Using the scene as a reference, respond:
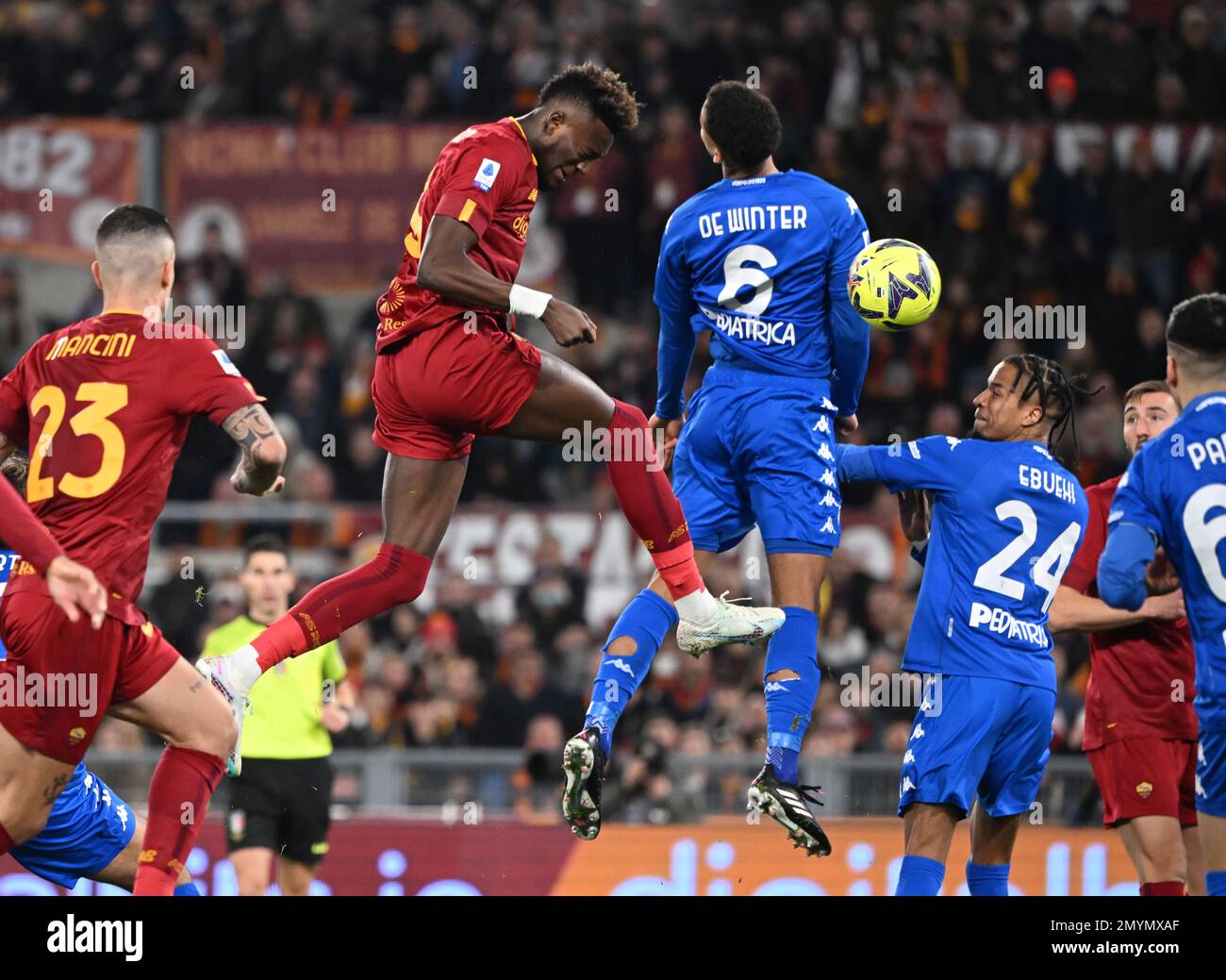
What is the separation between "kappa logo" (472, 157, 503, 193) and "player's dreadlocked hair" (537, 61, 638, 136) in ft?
1.43

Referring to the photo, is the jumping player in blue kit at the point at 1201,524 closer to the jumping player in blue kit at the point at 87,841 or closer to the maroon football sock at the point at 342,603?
the maroon football sock at the point at 342,603

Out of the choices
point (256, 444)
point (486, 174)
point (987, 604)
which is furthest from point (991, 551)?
point (256, 444)

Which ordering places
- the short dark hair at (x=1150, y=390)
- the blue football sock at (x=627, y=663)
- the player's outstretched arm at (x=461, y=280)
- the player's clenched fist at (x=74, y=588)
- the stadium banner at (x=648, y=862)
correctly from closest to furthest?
the player's clenched fist at (x=74, y=588) → the player's outstretched arm at (x=461, y=280) → the blue football sock at (x=627, y=663) → the short dark hair at (x=1150, y=390) → the stadium banner at (x=648, y=862)

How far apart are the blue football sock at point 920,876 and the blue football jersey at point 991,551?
0.71 meters

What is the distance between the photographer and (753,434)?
6.75 m

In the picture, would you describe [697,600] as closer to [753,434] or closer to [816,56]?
[753,434]

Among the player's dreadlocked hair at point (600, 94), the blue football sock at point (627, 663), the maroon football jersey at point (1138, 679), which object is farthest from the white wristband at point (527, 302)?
the maroon football jersey at point (1138, 679)

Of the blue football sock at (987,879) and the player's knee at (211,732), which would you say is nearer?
the player's knee at (211,732)

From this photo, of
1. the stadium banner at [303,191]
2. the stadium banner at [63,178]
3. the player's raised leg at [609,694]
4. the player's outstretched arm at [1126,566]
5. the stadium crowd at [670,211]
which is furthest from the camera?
the stadium banner at [63,178]

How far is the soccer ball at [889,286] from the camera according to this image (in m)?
6.55

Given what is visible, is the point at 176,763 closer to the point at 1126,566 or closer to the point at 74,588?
the point at 74,588

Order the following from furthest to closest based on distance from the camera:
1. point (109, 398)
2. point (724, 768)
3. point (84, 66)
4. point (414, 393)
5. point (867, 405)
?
point (84, 66), point (867, 405), point (724, 768), point (414, 393), point (109, 398)
